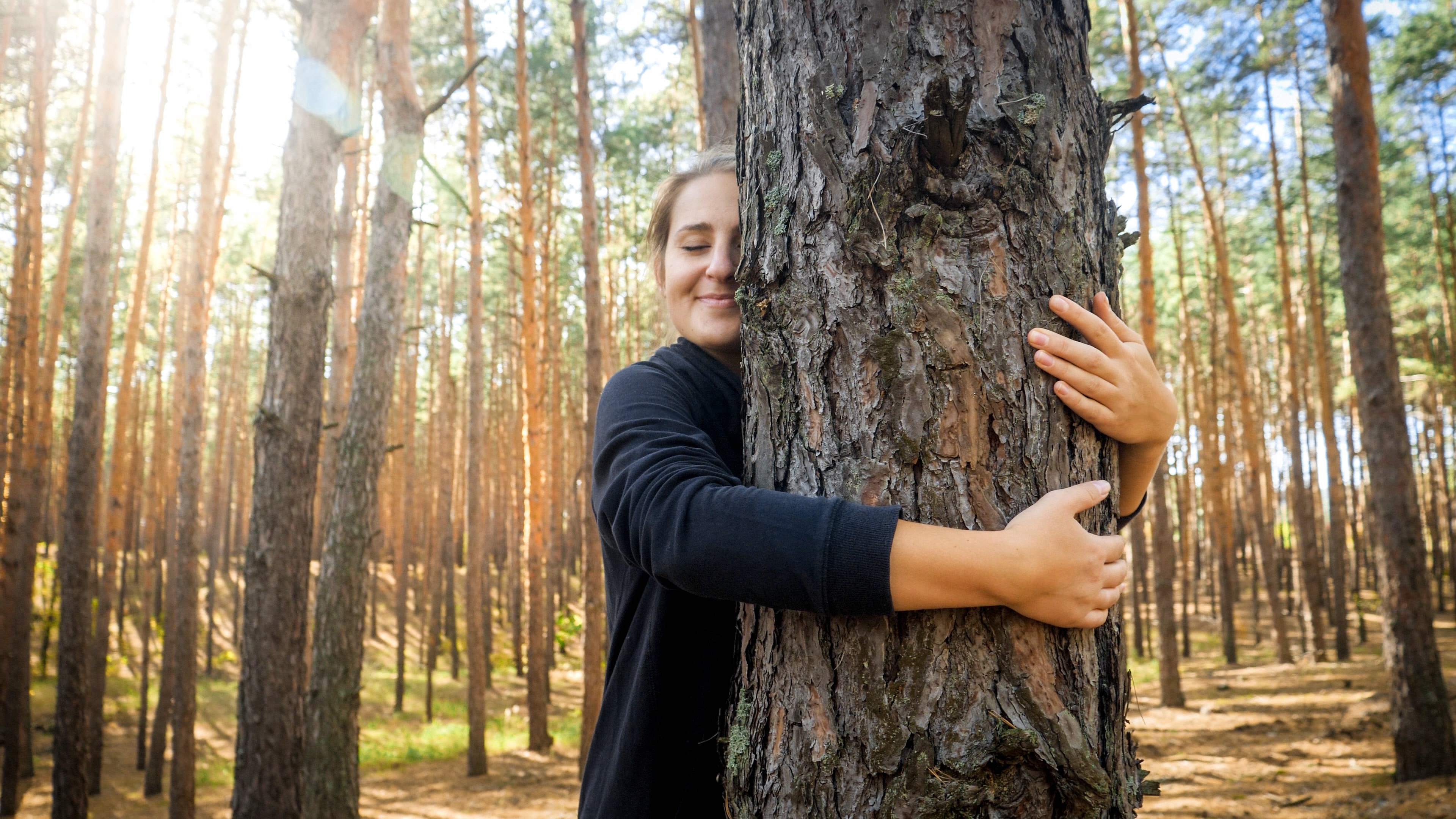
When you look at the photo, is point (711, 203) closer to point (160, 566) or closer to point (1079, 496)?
point (1079, 496)

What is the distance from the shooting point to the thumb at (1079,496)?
3.48 feet

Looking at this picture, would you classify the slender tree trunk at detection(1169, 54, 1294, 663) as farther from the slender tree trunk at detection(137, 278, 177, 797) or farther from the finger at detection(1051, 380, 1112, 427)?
the slender tree trunk at detection(137, 278, 177, 797)

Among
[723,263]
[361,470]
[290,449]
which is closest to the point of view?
[723,263]

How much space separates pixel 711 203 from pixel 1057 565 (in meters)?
0.89

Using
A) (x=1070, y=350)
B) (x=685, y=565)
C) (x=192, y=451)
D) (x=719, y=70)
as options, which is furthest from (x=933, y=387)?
(x=192, y=451)

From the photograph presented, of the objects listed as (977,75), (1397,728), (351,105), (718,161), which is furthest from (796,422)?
(1397,728)

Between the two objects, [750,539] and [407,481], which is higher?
[407,481]

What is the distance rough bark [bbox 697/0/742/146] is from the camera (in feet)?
17.7

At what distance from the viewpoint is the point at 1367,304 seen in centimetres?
696

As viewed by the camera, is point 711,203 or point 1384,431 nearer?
point 711,203

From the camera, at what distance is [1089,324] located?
1135mm

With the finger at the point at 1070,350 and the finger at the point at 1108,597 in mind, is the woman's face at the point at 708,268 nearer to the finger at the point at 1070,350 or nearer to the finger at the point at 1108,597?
the finger at the point at 1070,350

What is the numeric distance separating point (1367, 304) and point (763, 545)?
26.6ft

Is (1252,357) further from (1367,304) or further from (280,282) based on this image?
(280,282)
